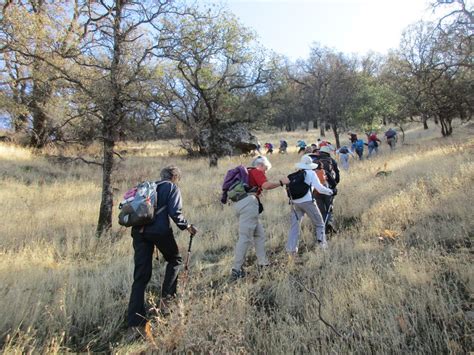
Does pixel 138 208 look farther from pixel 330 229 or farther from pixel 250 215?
pixel 330 229

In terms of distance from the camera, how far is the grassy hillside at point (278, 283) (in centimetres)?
317

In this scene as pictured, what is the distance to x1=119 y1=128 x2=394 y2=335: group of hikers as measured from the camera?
13.1 ft

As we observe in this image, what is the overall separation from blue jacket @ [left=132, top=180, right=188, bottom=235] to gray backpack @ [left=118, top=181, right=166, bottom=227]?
110mm

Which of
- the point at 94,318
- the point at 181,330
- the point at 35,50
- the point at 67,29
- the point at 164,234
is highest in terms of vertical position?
the point at 67,29

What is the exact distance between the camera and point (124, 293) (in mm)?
4668

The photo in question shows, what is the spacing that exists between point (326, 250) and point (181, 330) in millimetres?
3122

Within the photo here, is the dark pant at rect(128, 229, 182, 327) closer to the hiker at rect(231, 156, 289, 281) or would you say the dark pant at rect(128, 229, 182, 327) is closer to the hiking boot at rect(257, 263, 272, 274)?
the hiker at rect(231, 156, 289, 281)

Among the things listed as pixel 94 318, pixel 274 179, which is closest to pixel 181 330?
pixel 94 318

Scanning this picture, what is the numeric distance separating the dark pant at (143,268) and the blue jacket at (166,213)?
0.08 metres

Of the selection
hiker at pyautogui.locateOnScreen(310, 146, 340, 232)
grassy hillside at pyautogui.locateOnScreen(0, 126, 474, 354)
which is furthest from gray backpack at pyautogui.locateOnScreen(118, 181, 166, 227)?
hiker at pyautogui.locateOnScreen(310, 146, 340, 232)

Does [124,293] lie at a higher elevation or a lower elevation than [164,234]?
lower

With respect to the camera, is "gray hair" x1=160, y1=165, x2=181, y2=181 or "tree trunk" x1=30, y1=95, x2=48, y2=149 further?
"tree trunk" x1=30, y1=95, x2=48, y2=149

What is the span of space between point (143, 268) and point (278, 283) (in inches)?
73.9

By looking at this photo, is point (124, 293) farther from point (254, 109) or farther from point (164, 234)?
point (254, 109)
